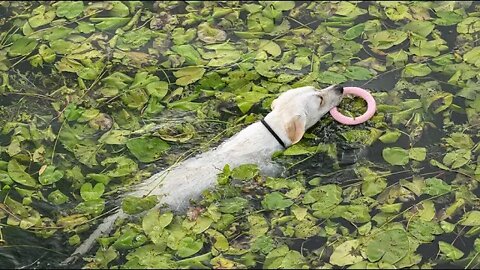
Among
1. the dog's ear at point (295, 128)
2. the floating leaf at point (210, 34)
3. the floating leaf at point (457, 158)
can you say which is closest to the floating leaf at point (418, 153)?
the floating leaf at point (457, 158)

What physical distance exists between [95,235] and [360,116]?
80.6 inches

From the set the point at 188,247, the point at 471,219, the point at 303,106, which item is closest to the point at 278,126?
the point at 303,106

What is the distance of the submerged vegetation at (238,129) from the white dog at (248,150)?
3.6 inches

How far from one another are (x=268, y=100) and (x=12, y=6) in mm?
2678

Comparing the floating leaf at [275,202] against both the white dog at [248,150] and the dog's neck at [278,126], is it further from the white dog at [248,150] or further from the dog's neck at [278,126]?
the dog's neck at [278,126]

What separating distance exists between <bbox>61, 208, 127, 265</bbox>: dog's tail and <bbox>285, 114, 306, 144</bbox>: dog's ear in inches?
48.5

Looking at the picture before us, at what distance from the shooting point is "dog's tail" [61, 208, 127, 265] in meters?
4.43

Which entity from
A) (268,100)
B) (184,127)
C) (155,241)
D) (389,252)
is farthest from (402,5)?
(155,241)

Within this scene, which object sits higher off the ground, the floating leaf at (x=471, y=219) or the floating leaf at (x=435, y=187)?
the floating leaf at (x=435, y=187)

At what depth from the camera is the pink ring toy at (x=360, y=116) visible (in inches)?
206

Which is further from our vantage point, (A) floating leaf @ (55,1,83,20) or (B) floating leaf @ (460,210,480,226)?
(A) floating leaf @ (55,1,83,20)

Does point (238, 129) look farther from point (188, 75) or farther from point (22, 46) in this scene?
point (22, 46)

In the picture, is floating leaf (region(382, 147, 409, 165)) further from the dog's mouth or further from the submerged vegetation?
the dog's mouth

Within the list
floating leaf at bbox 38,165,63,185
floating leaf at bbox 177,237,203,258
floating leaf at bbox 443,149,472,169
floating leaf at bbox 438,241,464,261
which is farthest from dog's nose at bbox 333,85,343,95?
floating leaf at bbox 38,165,63,185
